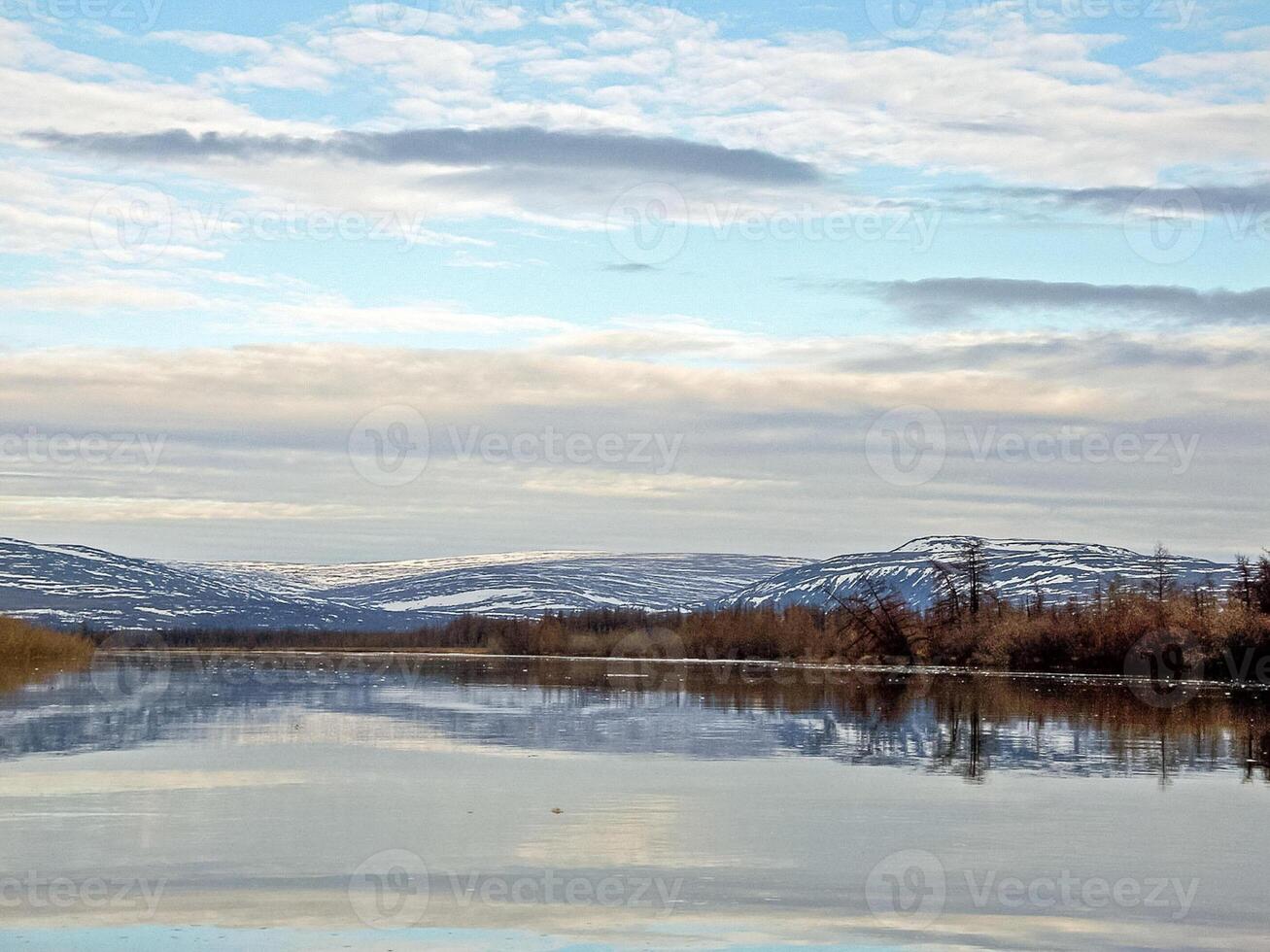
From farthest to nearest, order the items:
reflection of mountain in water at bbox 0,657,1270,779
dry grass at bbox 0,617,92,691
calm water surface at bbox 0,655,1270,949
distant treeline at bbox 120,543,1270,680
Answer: dry grass at bbox 0,617,92,691, distant treeline at bbox 120,543,1270,680, reflection of mountain in water at bbox 0,657,1270,779, calm water surface at bbox 0,655,1270,949

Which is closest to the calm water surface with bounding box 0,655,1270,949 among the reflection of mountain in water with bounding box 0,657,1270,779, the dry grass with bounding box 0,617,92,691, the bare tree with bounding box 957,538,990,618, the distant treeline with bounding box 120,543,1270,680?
the reflection of mountain in water with bounding box 0,657,1270,779

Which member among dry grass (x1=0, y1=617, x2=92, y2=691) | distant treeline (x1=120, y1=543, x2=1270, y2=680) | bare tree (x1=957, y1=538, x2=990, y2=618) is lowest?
dry grass (x1=0, y1=617, x2=92, y2=691)

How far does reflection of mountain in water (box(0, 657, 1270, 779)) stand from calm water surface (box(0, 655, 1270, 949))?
267 millimetres

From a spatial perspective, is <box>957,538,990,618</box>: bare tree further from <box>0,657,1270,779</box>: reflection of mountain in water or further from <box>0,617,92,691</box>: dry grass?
<box>0,617,92,691</box>: dry grass

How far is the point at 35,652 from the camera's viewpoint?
95.6 metres

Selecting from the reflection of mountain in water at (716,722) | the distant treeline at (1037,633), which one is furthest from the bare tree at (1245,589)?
the reflection of mountain in water at (716,722)

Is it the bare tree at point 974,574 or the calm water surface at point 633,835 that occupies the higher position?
the bare tree at point 974,574

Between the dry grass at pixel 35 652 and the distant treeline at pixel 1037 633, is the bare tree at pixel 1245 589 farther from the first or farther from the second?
the dry grass at pixel 35 652

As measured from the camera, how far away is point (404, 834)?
20.1 m

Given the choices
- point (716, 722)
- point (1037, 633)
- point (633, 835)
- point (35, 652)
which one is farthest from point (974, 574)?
point (633, 835)

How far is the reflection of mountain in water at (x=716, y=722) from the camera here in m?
32.2

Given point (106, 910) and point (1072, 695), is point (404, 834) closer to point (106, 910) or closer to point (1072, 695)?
point (106, 910)

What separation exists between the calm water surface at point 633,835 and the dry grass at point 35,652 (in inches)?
1820

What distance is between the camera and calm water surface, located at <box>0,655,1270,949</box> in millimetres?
14625
